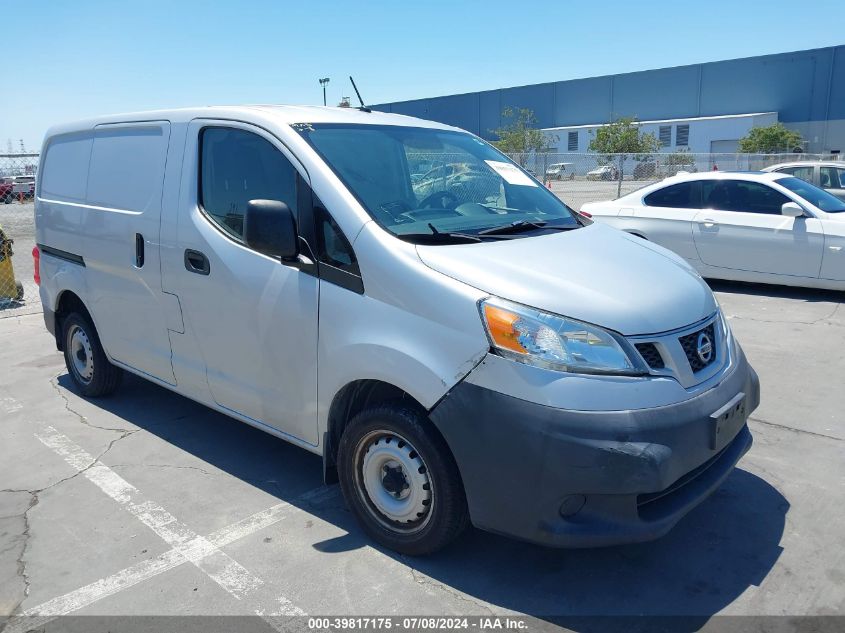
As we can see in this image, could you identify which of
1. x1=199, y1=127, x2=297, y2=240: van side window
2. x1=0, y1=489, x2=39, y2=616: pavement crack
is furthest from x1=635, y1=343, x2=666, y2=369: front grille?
x1=0, y1=489, x2=39, y2=616: pavement crack

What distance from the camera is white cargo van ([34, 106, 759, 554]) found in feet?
8.91

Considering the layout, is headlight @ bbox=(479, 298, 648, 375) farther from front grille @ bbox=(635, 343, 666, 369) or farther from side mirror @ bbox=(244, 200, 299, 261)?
side mirror @ bbox=(244, 200, 299, 261)

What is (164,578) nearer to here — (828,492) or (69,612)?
(69,612)

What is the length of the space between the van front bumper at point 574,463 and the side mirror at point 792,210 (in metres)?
6.24

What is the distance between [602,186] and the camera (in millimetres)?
21609

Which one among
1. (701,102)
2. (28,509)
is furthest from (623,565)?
(701,102)

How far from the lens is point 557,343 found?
2734 mm

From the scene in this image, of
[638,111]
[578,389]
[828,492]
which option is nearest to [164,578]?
[578,389]

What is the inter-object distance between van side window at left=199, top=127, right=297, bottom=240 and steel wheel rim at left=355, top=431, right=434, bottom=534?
1258 mm

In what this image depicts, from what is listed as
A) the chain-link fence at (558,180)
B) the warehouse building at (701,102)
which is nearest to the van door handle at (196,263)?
the chain-link fence at (558,180)

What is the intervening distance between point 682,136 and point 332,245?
6161 cm

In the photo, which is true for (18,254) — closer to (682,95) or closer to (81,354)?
(81,354)

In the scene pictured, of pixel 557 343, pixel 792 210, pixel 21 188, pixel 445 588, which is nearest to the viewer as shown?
pixel 557 343

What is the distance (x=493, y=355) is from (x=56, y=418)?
12.8 ft
